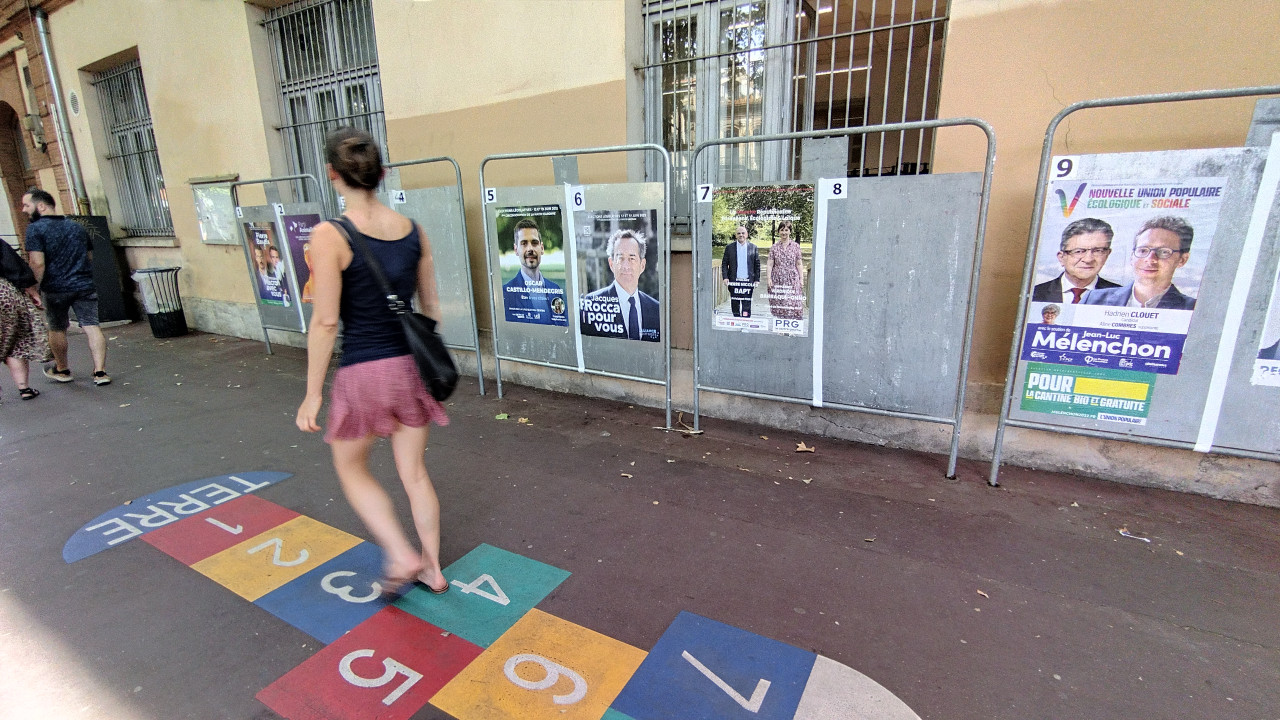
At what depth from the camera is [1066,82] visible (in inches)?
137

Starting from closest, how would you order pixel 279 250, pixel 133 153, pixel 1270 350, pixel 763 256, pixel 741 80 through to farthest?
pixel 1270 350 < pixel 763 256 < pixel 741 80 < pixel 279 250 < pixel 133 153

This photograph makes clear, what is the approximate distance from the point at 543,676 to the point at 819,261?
9.74 ft

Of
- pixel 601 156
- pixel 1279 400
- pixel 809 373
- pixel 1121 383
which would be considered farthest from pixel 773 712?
pixel 601 156

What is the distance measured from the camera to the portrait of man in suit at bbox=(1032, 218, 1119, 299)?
3256 millimetres

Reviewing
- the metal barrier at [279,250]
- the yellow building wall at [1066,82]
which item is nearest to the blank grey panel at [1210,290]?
the yellow building wall at [1066,82]

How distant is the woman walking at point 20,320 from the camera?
5.71 metres

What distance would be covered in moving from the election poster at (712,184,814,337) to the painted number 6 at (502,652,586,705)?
2678 mm

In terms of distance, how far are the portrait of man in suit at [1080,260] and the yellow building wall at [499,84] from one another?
3268mm

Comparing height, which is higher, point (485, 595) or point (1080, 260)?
point (1080, 260)

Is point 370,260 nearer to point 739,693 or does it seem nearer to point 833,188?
point 739,693

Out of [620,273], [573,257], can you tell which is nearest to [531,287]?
[573,257]

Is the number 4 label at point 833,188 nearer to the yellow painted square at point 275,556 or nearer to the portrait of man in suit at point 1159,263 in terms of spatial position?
the portrait of man in suit at point 1159,263

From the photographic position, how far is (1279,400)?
310 centimetres

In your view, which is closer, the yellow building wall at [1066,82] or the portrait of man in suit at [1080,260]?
the yellow building wall at [1066,82]
